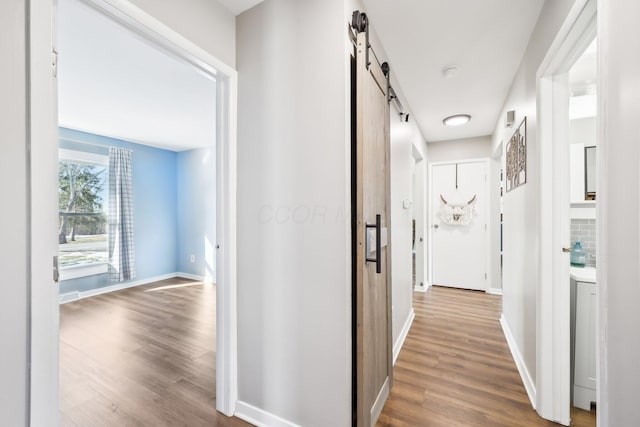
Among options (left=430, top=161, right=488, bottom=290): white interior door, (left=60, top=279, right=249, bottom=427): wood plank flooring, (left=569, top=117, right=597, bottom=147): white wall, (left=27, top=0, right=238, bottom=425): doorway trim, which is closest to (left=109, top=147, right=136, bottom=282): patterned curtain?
(left=60, top=279, right=249, bottom=427): wood plank flooring

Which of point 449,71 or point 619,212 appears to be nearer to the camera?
point 619,212

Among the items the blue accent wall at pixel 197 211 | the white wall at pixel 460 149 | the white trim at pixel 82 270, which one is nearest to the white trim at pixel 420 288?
the white wall at pixel 460 149

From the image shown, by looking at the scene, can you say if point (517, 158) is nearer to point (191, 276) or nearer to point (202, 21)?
point (202, 21)

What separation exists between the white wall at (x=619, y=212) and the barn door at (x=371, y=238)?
2.54 feet

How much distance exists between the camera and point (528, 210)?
188 cm

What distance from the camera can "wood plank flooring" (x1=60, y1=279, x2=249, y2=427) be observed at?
1635 millimetres

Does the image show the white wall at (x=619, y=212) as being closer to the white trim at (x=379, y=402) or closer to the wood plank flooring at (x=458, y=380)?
the wood plank flooring at (x=458, y=380)

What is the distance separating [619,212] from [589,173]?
1908 mm

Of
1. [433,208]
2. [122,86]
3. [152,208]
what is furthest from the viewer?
[152,208]

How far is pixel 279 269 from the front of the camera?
4.86ft

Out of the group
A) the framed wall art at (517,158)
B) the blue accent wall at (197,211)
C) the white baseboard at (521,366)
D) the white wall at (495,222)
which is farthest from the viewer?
the blue accent wall at (197,211)

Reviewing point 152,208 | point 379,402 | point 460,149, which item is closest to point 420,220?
point 460,149

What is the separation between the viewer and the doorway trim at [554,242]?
152cm

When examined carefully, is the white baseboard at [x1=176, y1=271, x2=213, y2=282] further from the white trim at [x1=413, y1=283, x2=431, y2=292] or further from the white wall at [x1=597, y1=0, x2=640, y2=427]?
the white wall at [x1=597, y1=0, x2=640, y2=427]
